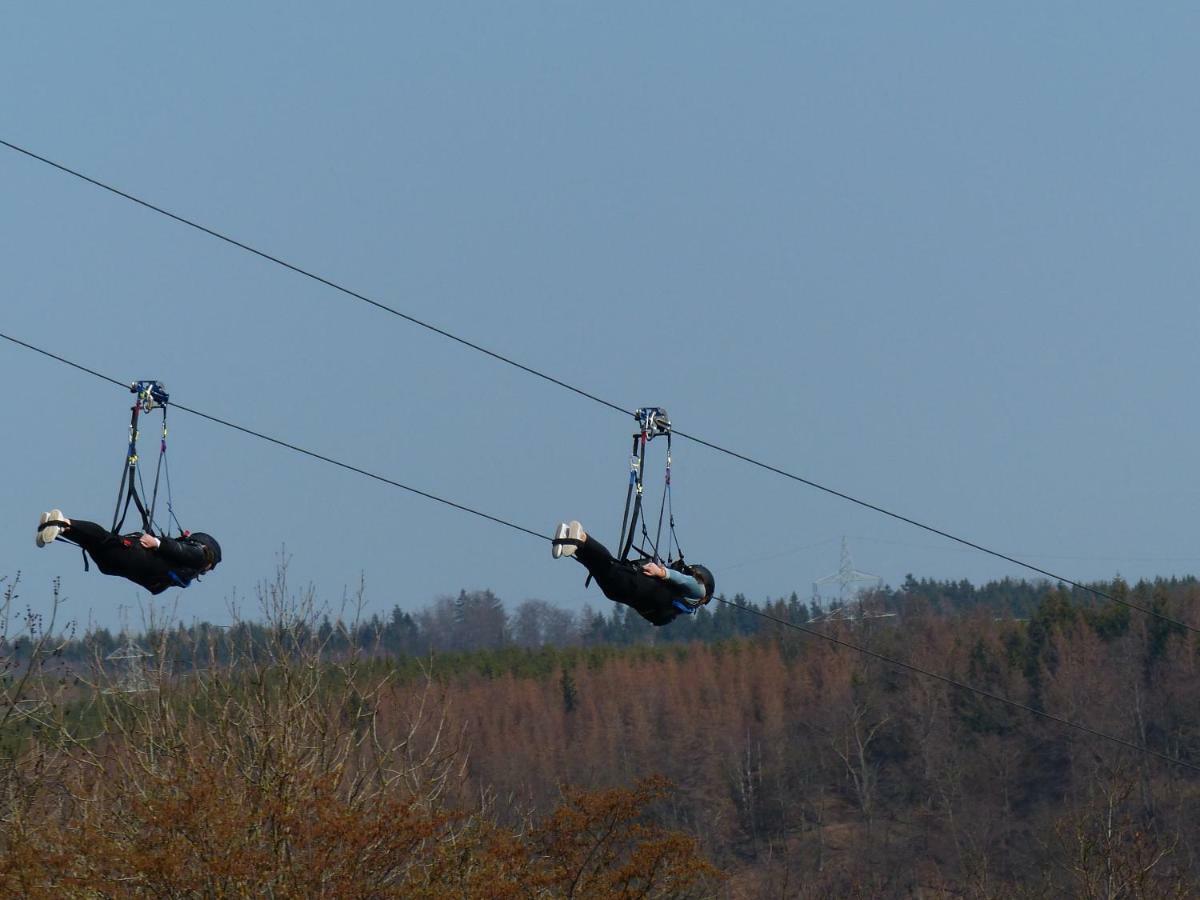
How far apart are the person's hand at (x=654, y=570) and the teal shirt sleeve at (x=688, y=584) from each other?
89 millimetres

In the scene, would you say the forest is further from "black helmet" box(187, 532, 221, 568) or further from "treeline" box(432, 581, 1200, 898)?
"black helmet" box(187, 532, 221, 568)

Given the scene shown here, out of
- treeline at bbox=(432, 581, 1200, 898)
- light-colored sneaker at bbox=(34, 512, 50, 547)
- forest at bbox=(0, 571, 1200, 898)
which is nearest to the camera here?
light-colored sneaker at bbox=(34, 512, 50, 547)

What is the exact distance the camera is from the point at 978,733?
93.6 meters

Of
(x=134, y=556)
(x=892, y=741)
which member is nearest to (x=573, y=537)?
(x=134, y=556)

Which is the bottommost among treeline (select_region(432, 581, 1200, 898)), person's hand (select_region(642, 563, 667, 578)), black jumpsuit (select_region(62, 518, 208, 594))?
black jumpsuit (select_region(62, 518, 208, 594))

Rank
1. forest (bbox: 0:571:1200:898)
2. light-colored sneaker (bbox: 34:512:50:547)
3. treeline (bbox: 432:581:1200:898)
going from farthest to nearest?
1. treeline (bbox: 432:581:1200:898)
2. forest (bbox: 0:571:1200:898)
3. light-colored sneaker (bbox: 34:512:50:547)

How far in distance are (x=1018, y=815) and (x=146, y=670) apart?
227 ft

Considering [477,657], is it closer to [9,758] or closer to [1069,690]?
[1069,690]

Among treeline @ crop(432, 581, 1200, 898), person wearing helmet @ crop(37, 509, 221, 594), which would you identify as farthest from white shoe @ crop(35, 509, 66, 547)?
treeline @ crop(432, 581, 1200, 898)

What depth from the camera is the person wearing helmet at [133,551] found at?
14656 millimetres

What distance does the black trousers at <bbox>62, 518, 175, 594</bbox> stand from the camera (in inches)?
582

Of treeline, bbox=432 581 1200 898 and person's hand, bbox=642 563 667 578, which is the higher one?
treeline, bbox=432 581 1200 898

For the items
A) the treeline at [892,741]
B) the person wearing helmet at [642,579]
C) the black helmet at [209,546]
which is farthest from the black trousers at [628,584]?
the treeline at [892,741]

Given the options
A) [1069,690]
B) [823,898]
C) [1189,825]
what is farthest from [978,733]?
[823,898]
